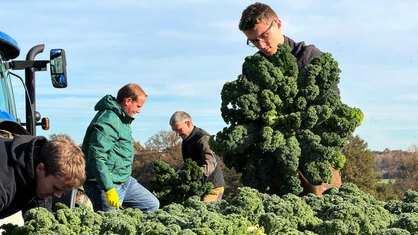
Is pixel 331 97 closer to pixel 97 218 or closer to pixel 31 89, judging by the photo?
pixel 97 218

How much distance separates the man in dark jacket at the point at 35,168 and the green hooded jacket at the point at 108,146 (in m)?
1.79

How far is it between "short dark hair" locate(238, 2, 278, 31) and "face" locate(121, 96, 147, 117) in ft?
6.25

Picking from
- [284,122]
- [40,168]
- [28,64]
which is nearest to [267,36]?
[284,122]

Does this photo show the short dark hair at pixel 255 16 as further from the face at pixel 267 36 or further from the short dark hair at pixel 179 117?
the short dark hair at pixel 179 117

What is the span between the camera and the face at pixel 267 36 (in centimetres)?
418

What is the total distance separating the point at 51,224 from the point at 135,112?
2.88 metres

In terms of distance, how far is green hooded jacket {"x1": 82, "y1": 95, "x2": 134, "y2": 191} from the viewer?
4828 millimetres

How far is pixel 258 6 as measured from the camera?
4.18m

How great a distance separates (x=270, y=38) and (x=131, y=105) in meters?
2.15

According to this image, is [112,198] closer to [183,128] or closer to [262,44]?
[183,128]

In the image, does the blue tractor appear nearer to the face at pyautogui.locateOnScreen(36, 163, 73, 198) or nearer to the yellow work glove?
the yellow work glove

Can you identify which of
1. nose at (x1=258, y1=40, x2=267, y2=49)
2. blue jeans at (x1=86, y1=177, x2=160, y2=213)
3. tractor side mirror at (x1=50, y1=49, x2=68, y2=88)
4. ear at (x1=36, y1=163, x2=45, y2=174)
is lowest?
Answer: blue jeans at (x1=86, y1=177, x2=160, y2=213)

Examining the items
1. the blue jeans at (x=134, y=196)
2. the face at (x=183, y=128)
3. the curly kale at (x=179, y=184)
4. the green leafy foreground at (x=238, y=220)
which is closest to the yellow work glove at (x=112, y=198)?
the blue jeans at (x=134, y=196)

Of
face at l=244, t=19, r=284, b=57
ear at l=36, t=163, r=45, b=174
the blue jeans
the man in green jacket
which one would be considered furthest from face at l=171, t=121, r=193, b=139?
ear at l=36, t=163, r=45, b=174
